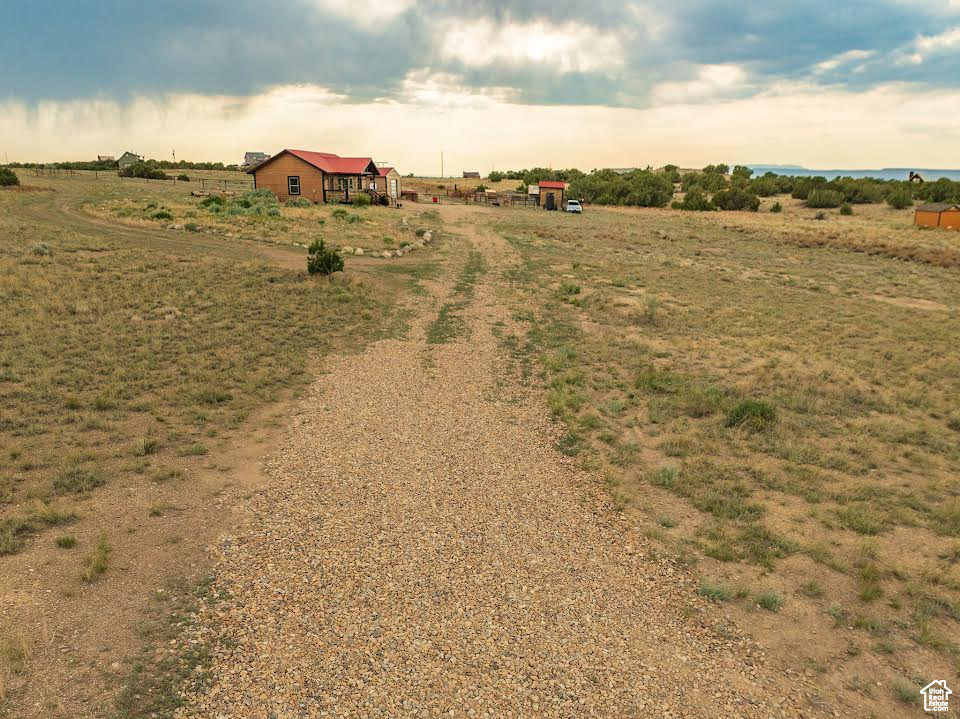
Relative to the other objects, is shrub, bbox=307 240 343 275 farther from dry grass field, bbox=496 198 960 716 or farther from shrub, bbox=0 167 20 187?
shrub, bbox=0 167 20 187

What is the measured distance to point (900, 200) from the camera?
68.0 meters

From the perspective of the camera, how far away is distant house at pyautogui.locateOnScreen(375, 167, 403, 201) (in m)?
61.4

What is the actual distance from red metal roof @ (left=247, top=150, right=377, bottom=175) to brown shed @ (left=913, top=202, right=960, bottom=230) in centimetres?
5628

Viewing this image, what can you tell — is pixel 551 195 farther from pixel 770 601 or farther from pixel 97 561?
pixel 97 561

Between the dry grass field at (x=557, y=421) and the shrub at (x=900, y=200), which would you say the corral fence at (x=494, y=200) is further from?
the dry grass field at (x=557, y=421)

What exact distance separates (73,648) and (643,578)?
21.9 feet

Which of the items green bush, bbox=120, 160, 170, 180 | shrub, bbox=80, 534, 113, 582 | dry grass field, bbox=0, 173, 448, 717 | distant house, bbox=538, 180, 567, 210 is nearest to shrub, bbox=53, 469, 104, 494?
dry grass field, bbox=0, 173, 448, 717

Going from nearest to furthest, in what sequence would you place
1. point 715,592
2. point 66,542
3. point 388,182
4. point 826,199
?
point 715,592 → point 66,542 → point 388,182 → point 826,199

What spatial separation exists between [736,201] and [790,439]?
7821cm

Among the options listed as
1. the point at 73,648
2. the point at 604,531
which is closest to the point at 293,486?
the point at 73,648

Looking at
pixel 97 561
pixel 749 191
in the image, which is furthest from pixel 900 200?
pixel 97 561

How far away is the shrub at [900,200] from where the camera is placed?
68.1m

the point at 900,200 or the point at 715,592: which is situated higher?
the point at 900,200

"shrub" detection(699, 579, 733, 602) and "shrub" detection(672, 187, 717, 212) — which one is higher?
"shrub" detection(672, 187, 717, 212)
